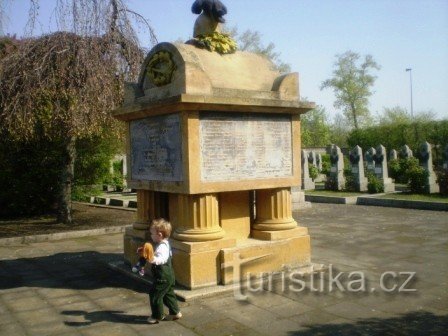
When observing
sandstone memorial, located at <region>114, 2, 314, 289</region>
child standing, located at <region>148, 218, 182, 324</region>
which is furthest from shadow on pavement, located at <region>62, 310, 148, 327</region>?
sandstone memorial, located at <region>114, 2, 314, 289</region>

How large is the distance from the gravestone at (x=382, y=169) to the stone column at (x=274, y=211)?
47.1ft

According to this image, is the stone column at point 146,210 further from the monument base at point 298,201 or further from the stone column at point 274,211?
the monument base at point 298,201

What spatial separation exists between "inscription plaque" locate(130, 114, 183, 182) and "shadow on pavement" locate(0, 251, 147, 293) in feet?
5.31

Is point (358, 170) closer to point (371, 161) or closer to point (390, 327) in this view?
point (371, 161)

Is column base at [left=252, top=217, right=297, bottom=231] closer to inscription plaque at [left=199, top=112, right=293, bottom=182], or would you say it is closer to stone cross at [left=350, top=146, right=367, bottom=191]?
inscription plaque at [left=199, top=112, right=293, bottom=182]

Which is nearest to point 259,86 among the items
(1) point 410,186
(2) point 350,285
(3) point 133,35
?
(2) point 350,285

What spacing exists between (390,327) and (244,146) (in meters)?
3.03

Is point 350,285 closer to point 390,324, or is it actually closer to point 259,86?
point 390,324

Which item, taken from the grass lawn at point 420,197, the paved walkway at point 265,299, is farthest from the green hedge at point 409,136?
the paved walkway at point 265,299

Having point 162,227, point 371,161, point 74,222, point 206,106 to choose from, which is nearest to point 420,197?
point 371,161

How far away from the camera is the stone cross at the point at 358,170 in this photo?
2058cm

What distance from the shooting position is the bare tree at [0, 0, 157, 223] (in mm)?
11117

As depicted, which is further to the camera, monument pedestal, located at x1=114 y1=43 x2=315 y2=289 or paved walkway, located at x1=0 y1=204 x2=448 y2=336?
monument pedestal, located at x1=114 y1=43 x2=315 y2=289

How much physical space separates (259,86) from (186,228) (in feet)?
7.97
